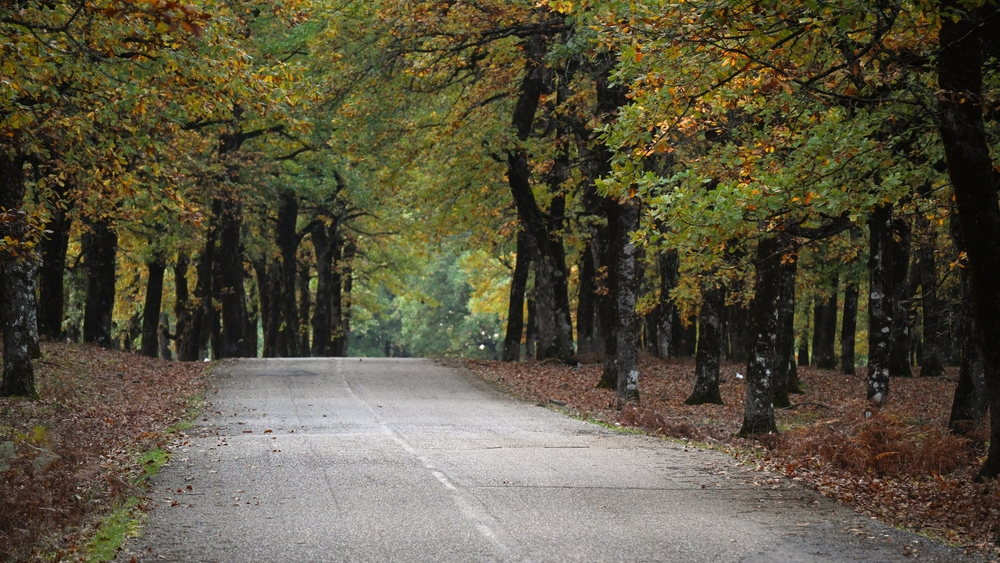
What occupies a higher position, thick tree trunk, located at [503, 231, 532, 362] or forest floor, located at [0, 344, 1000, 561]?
thick tree trunk, located at [503, 231, 532, 362]

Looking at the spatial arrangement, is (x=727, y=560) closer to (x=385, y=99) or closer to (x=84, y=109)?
(x=84, y=109)

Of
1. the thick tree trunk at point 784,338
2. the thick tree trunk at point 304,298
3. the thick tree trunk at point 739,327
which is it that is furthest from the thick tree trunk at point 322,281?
the thick tree trunk at point 784,338

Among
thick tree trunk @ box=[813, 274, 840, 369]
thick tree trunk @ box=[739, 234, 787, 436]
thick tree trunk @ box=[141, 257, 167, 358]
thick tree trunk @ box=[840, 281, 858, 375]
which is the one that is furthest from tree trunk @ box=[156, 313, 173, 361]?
thick tree trunk @ box=[739, 234, 787, 436]

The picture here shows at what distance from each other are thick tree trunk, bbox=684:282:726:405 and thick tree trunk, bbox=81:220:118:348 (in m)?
17.6

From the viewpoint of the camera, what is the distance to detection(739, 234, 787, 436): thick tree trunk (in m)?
17.2

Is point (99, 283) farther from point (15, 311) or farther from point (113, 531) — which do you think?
point (113, 531)

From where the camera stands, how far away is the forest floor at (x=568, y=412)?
8961 mm

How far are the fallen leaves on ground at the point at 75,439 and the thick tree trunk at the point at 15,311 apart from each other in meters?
0.51

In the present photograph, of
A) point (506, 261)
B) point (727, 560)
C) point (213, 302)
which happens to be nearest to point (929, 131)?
point (727, 560)

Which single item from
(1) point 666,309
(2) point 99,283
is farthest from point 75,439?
(1) point 666,309

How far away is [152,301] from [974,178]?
102 ft

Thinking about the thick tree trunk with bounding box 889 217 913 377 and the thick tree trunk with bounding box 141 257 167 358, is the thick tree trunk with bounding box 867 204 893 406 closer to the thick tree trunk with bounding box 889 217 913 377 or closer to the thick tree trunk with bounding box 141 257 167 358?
the thick tree trunk with bounding box 889 217 913 377

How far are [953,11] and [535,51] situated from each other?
17037 mm

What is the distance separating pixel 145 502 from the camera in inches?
395
